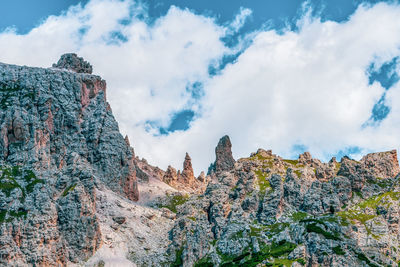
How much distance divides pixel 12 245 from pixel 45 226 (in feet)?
55.3

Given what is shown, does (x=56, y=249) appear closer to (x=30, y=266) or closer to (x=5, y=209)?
(x=30, y=266)

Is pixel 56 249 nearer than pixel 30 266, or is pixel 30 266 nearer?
pixel 30 266

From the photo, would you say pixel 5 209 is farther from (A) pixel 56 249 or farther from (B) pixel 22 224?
(A) pixel 56 249

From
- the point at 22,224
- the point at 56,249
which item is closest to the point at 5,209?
the point at 22,224

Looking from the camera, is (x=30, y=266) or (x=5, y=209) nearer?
(x=30, y=266)

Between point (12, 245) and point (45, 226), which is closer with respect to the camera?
point (12, 245)

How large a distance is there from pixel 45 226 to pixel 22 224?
9810mm

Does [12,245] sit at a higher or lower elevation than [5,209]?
lower

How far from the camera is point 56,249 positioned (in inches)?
7756

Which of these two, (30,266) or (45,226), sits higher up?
(45,226)

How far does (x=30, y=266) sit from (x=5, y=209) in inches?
1141

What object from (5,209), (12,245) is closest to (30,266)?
(12,245)

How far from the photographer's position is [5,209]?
197125 millimetres

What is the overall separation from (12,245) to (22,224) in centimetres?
1065
